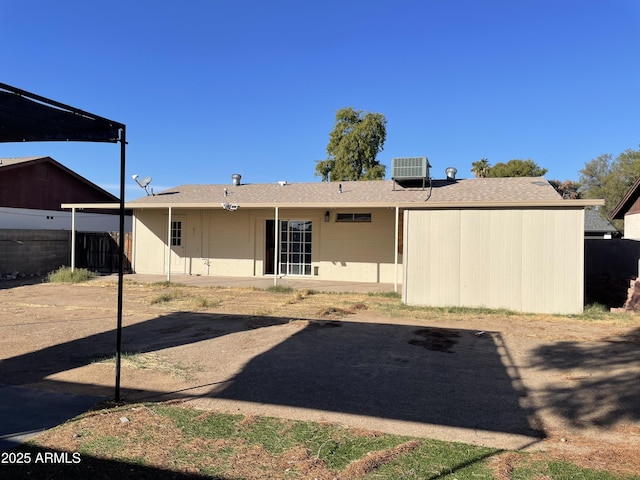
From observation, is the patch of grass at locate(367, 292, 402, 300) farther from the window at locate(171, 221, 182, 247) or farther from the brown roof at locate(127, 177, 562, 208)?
the window at locate(171, 221, 182, 247)

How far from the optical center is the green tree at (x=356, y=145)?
32000 millimetres

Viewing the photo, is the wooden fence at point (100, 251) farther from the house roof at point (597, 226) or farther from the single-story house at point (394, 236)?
the house roof at point (597, 226)

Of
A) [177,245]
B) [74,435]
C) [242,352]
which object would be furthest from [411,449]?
[177,245]

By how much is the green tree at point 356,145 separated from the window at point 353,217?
16.7 m

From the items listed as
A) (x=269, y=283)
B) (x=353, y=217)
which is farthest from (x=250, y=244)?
(x=353, y=217)

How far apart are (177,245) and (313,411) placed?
14.2 metres

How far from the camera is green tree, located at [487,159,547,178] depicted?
3612 centimetres

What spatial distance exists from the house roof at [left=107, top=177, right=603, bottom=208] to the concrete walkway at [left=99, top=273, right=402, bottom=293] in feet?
7.92

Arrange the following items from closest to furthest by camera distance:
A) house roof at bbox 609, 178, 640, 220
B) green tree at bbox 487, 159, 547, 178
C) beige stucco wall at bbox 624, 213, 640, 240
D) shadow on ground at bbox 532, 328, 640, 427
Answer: shadow on ground at bbox 532, 328, 640, 427
house roof at bbox 609, 178, 640, 220
beige stucco wall at bbox 624, 213, 640, 240
green tree at bbox 487, 159, 547, 178

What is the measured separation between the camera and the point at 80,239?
18422 mm

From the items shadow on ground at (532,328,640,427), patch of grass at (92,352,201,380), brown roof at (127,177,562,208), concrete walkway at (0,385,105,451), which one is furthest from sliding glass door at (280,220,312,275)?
concrete walkway at (0,385,105,451)

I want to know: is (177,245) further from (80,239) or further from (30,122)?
(30,122)

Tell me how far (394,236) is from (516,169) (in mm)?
26119

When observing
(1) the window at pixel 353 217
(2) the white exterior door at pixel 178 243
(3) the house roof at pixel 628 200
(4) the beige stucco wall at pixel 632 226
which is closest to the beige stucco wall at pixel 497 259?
(1) the window at pixel 353 217
